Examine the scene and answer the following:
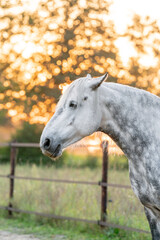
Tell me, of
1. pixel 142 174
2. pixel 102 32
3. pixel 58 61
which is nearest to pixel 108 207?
pixel 142 174

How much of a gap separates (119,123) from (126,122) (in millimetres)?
54

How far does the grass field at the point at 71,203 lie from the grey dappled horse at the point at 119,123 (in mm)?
2559

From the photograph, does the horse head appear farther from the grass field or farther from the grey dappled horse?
the grass field

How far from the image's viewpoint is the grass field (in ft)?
17.9

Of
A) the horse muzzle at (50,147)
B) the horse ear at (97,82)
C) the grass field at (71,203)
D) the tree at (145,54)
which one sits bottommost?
the grass field at (71,203)

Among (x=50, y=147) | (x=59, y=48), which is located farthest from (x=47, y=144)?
(x=59, y=48)

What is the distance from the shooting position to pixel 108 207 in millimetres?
5680

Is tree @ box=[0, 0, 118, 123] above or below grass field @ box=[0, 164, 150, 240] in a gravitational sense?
above

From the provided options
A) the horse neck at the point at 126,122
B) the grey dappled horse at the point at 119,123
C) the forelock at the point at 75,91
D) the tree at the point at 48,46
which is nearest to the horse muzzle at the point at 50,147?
the grey dappled horse at the point at 119,123

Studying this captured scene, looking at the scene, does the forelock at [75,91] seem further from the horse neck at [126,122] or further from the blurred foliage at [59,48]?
the blurred foliage at [59,48]

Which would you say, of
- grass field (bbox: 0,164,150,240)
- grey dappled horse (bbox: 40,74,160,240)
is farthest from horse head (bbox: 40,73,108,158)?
grass field (bbox: 0,164,150,240)

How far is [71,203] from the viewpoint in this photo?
6.46 metres

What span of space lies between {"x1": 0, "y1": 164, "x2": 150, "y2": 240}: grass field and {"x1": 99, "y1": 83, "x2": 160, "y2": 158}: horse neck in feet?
8.76

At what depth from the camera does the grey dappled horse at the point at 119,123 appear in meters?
2.68
